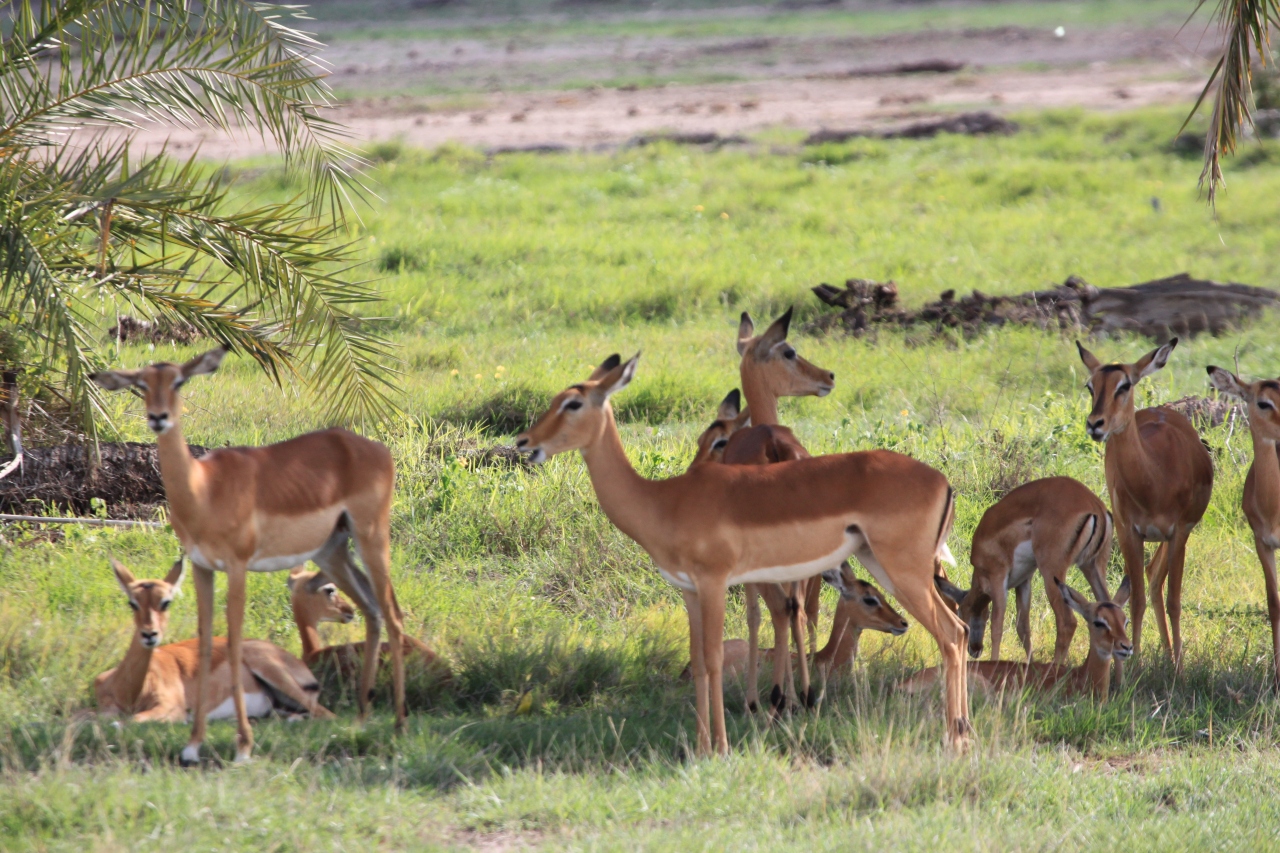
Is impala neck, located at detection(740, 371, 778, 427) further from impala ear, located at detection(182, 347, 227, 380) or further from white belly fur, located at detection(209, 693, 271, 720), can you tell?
impala ear, located at detection(182, 347, 227, 380)

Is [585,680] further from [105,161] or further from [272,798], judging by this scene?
[105,161]

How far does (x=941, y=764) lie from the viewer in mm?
5047

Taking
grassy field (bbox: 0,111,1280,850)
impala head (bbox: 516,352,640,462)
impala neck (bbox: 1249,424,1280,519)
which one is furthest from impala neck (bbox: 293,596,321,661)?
impala neck (bbox: 1249,424,1280,519)

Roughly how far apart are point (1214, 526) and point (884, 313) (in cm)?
464

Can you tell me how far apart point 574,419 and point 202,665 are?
1.56m

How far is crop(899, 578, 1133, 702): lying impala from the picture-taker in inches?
229

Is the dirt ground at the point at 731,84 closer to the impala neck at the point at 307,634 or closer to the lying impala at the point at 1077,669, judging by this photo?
the lying impala at the point at 1077,669

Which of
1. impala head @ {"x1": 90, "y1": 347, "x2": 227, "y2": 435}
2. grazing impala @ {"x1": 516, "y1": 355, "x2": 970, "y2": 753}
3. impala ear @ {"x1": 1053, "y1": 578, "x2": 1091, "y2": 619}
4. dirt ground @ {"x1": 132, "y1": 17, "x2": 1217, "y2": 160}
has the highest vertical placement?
dirt ground @ {"x1": 132, "y1": 17, "x2": 1217, "y2": 160}

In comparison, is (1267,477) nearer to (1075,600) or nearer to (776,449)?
(1075,600)

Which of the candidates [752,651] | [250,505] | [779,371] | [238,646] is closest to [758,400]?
[779,371]

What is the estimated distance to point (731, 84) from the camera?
127 ft

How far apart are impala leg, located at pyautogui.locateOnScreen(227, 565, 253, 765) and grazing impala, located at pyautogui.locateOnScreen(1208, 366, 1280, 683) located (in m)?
4.14

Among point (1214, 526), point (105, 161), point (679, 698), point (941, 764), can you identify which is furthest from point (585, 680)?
point (1214, 526)

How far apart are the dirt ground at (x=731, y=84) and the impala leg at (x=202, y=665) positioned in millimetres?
18451
